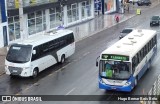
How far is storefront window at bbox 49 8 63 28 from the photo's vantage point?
1975 inches

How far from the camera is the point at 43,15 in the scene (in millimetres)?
48094

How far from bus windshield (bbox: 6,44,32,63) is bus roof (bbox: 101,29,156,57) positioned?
6.27m

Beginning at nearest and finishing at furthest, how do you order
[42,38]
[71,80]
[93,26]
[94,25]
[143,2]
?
[71,80], [42,38], [93,26], [94,25], [143,2]

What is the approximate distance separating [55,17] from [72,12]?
5.28 metres

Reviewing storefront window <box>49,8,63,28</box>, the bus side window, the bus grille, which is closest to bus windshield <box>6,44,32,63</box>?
the bus side window

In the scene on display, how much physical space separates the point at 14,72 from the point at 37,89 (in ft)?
9.84

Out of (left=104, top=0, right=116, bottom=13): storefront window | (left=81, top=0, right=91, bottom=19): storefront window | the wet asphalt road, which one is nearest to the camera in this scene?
the wet asphalt road

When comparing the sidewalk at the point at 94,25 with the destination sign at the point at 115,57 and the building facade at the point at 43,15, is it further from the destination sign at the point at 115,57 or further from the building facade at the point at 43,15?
the destination sign at the point at 115,57

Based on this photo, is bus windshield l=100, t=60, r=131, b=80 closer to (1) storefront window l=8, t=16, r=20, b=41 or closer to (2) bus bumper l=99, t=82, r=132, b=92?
(2) bus bumper l=99, t=82, r=132, b=92

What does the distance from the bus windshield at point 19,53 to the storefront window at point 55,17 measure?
72.2 feet

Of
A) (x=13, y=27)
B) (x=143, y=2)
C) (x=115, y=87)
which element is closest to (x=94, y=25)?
(x=13, y=27)

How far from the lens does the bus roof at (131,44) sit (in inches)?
904

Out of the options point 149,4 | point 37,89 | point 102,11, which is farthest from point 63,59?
point 149,4

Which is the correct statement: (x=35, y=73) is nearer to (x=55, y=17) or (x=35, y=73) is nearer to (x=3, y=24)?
(x=3, y=24)
